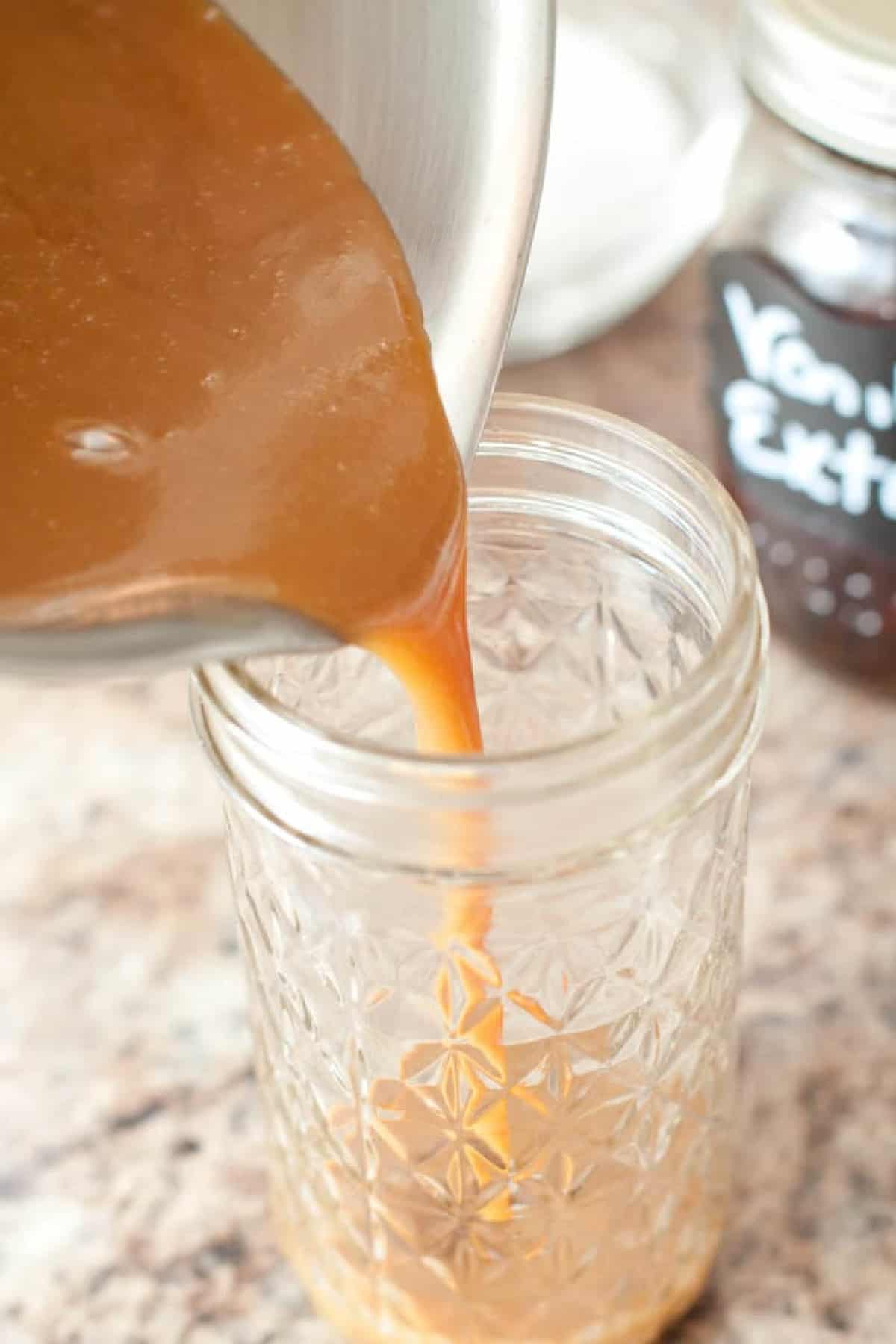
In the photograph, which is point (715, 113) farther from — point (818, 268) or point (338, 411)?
point (338, 411)

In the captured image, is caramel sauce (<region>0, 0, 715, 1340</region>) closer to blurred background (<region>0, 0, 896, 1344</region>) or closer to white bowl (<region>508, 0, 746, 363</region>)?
blurred background (<region>0, 0, 896, 1344</region>)

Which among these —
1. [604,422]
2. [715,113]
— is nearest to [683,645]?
[604,422]

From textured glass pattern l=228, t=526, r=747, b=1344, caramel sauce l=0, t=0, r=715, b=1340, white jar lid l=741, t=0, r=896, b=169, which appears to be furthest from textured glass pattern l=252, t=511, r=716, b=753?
white jar lid l=741, t=0, r=896, b=169

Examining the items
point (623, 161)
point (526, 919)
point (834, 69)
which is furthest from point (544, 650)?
point (623, 161)

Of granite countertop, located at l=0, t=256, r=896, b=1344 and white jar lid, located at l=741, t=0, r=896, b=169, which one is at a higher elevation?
white jar lid, located at l=741, t=0, r=896, b=169

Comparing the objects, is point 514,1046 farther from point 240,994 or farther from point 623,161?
point 623,161

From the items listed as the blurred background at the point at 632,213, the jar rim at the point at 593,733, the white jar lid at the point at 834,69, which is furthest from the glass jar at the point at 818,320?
the jar rim at the point at 593,733
